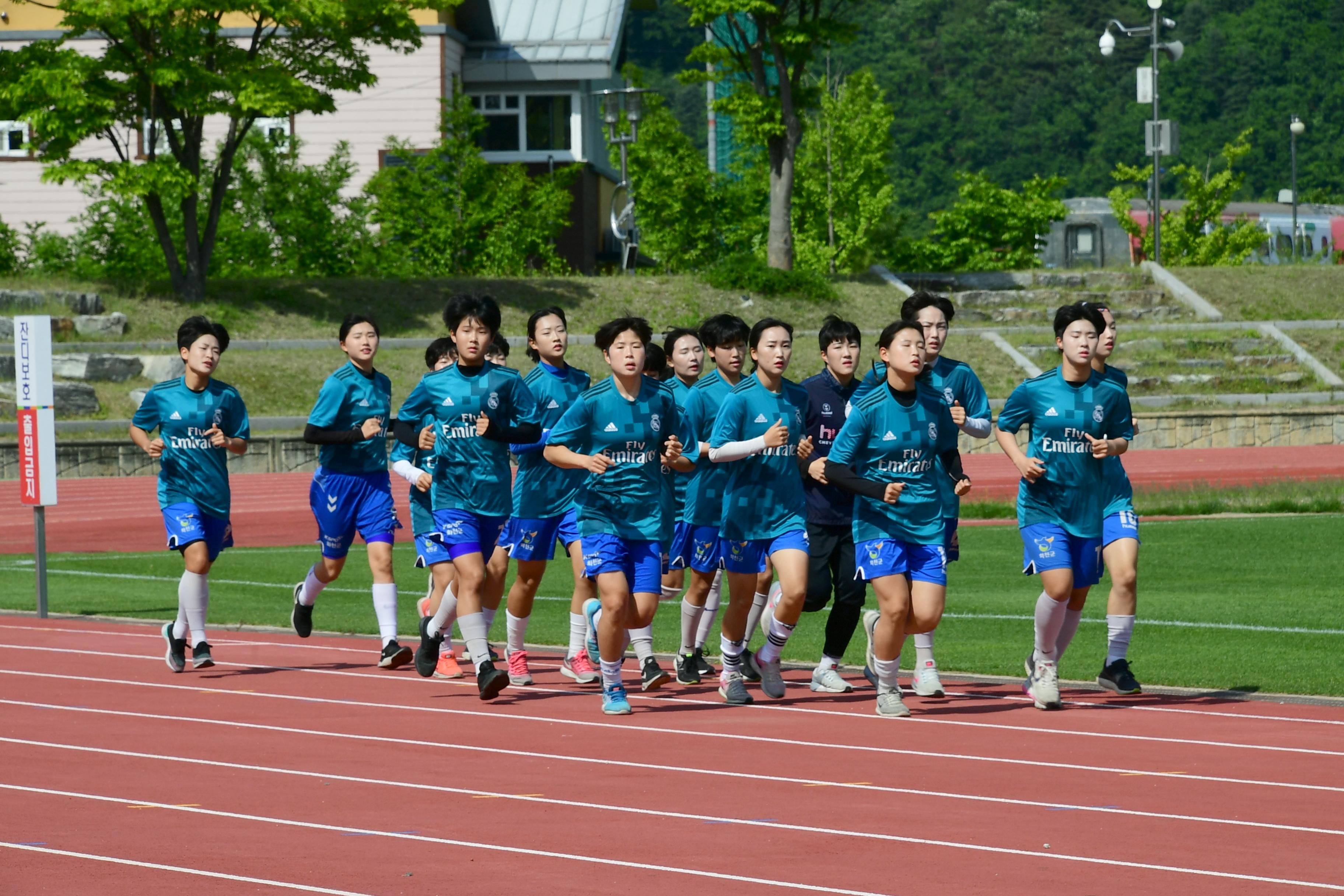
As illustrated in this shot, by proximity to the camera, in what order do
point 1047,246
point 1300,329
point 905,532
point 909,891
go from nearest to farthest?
point 909,891 < point 905,532 < point 1300,329 < point 1047,246

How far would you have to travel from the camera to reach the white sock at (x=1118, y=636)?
31.8 ft

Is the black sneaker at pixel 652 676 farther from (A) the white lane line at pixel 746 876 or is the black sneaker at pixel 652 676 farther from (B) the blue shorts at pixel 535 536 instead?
(A) the white lane line at pixel 746 876

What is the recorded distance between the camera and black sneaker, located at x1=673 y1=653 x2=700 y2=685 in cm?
1057

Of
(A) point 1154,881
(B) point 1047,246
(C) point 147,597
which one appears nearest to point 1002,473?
(C) point 147,597

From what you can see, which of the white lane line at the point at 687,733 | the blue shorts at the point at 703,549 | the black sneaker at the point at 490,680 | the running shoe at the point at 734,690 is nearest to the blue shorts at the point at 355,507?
the white lane line at the point at 687,733

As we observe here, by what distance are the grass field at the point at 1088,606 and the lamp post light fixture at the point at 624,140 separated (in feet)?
59.1

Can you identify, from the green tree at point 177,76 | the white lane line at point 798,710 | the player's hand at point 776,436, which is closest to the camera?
the white lane line at point 798,710

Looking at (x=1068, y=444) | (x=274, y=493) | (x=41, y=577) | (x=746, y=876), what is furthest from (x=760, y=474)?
(x=274, y=493)

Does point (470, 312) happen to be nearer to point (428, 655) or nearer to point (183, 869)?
point (428, 655)

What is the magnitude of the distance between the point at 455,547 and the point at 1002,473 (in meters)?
20.8

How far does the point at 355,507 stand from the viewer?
11.1 metres

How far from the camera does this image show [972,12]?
137 metres

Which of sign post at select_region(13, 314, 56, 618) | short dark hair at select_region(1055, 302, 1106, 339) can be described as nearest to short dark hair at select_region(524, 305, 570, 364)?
short dark hair at select_region(1055, 302, 1106, 339)

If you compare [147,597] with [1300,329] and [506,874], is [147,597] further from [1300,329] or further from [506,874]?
[1300,329]
